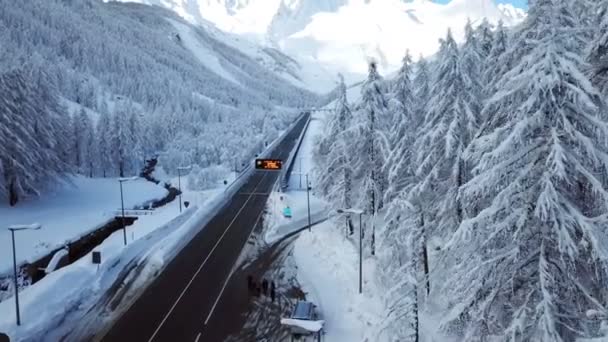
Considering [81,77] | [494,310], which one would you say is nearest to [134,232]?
[494,310]

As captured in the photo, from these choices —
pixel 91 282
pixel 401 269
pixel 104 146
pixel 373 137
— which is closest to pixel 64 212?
pixel 91 282

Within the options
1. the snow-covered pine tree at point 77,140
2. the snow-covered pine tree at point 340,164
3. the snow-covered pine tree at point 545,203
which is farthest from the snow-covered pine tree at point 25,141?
the snow-covered pine tree at point 545,203

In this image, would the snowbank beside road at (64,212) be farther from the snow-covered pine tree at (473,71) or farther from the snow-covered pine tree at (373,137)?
the snow-covered pine tree at (473,71)

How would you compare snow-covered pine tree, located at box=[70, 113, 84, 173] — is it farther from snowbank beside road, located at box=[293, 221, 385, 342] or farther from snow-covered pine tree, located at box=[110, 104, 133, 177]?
snowbank beside road, located at box=[293, 221, 385, 342]

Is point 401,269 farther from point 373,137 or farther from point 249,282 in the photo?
point 249,282

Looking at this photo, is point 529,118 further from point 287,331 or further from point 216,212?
point 216,212

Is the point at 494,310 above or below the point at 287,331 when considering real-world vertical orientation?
above

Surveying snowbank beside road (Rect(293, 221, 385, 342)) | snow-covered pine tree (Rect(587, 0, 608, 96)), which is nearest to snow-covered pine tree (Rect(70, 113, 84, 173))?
snowbank beside road (Rect(293, 221, 385, 342))
